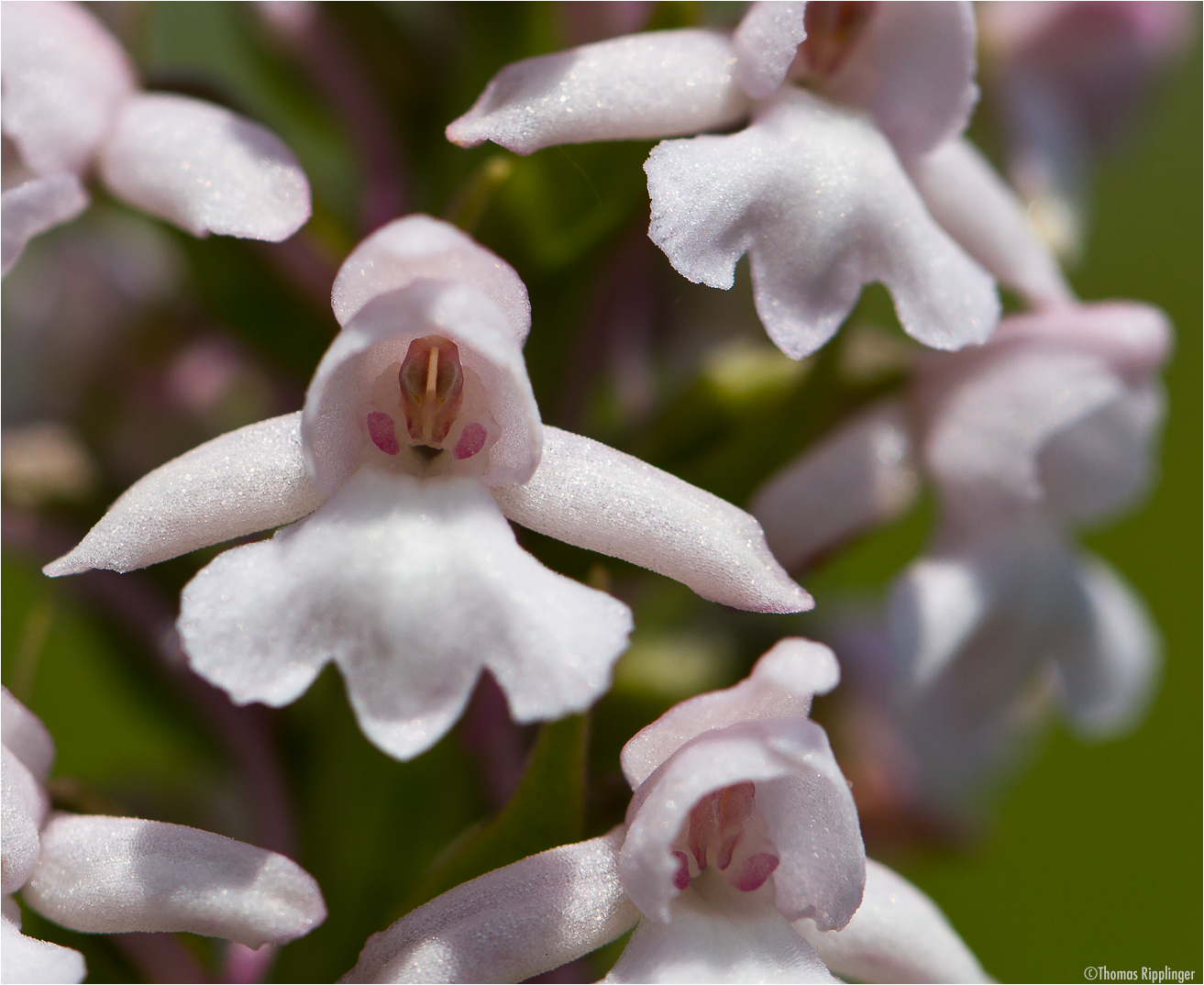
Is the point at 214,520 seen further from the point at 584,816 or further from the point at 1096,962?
the point at 1096,962

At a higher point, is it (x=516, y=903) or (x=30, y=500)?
(x=516, y=903)

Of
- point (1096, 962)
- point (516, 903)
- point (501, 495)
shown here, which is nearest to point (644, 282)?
point (501, 495)

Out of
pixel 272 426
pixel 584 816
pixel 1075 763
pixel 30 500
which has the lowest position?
pixel 1075 763

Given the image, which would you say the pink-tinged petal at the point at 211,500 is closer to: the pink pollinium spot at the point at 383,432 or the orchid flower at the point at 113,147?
the pink pollinium spot at the point at 383,432

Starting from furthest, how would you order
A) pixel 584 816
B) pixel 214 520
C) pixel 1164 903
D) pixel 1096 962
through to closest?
pixel 1164 903, pixel 1096 962, pixel 584 816, pixel 214 520

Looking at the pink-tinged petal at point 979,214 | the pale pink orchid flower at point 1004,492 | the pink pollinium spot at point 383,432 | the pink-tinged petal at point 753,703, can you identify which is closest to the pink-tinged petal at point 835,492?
the pale pink orchid flower at point 1004,492

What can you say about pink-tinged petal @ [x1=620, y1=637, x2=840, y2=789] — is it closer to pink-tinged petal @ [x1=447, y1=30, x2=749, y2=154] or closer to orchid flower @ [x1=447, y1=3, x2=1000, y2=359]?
orchid flower @ [x1=447, y1=3, x2=1000, y2=359]

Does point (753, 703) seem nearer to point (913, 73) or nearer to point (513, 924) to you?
point (513, 924)
